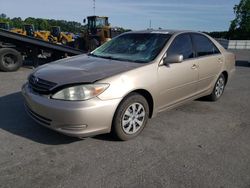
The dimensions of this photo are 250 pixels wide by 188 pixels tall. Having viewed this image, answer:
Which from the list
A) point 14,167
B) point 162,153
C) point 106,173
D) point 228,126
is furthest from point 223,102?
point 14,167

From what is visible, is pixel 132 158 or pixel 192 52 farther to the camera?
pixel 192 52

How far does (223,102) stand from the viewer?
6.25 m

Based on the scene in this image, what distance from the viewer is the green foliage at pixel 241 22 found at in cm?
6072

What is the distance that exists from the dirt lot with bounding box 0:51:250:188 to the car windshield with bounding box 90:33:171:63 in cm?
117

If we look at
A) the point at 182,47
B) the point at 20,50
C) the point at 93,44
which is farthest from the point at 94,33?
the point at 182,47

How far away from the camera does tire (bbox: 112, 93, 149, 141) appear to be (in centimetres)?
373

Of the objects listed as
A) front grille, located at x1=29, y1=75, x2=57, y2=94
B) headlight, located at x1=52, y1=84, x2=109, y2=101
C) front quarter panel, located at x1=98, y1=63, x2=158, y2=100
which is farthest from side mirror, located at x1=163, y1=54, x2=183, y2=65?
front grille, located at x1=29, y1=75, x2=57, y2=94

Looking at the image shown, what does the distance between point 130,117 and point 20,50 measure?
827cm

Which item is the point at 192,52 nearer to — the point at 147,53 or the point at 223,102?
the point at 147,53

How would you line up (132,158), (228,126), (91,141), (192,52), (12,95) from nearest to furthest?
1. (132,158)
2. (91,141)
3. (228,126)
4. (192,52)
5. (12,95)

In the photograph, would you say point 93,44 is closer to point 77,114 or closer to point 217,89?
point 217,89

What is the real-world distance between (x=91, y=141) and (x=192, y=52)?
254 cm

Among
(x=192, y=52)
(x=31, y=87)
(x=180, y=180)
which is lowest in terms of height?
(x=180, y=180)

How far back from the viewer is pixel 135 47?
4711 millimetres
